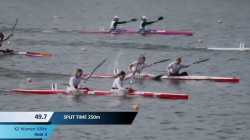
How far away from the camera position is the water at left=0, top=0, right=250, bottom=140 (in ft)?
118

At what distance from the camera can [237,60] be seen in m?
56.1

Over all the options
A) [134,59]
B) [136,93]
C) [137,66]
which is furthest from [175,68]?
[134,59]

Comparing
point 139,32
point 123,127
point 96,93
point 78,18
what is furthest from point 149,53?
point 78,18

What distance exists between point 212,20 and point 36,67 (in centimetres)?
3817

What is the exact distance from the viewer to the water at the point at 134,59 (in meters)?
36.0

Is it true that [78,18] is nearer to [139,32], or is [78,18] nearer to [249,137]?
[139,32]

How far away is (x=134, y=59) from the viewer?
56.4 m

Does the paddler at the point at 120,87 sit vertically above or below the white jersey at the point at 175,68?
below
